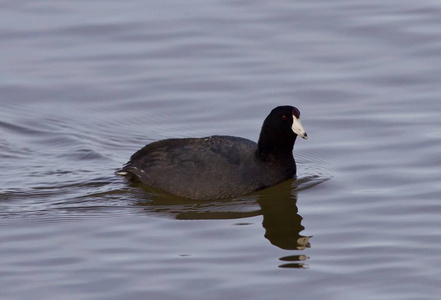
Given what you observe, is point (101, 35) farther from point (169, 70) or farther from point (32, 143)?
point (32, 143)

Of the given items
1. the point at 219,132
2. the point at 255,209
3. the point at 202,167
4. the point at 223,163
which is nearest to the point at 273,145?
the point at 223,163

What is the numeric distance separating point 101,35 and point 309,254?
704cm

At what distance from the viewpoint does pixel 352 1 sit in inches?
624

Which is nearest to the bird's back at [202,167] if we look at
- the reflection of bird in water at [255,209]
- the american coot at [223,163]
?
the american coot at [223,163]

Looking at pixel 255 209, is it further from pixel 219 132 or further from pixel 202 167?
pixel 219 132

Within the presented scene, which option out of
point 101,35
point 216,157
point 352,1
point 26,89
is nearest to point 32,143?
point 26,89

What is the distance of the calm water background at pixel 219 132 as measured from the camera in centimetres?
809

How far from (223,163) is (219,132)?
1.52 meters

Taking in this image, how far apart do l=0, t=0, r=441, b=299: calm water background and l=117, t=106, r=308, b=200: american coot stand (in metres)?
0.14

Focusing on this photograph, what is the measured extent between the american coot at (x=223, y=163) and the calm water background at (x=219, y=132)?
0.14 m

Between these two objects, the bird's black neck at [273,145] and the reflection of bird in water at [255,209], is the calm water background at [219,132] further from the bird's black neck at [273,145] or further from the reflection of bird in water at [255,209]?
the bird's black neck at [273,145]

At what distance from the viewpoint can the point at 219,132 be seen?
1177 centimetres

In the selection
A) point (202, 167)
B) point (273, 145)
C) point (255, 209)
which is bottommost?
point (255, 209)

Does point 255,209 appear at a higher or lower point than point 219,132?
lower
